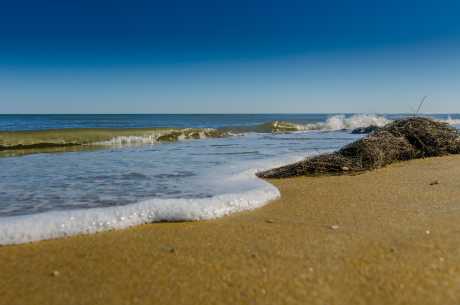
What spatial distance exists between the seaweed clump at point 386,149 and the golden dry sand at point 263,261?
2093 millimetres

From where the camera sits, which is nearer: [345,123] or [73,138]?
[73,138]

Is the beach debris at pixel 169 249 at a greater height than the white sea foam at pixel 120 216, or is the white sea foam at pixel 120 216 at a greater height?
the white sea foam at pixel 120 216

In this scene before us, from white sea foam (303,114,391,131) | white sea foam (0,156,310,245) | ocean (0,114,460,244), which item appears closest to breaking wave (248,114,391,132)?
white sea foam (303,114,391,131)

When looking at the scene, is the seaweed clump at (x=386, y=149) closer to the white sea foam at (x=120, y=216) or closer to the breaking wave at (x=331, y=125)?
the white sea foam at (x=120, y=216)

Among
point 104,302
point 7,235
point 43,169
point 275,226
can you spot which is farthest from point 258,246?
point 43,169

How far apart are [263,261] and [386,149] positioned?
17.5 feet

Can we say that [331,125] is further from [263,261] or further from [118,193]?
[263,261]

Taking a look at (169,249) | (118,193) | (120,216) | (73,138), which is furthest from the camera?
(73,138)

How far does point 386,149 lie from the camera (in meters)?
7.03

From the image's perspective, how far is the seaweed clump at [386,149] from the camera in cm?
602

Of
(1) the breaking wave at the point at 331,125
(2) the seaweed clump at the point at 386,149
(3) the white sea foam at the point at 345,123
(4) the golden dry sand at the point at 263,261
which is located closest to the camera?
(4) the golden dry sand at the point at 263,261

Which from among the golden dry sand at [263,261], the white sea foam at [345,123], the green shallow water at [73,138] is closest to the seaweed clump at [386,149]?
the golden dry sand at [263,261]

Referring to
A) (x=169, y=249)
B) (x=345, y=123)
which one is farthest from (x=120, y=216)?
(x=345, y=123)

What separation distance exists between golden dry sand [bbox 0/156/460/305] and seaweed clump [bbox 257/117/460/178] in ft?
6.87
